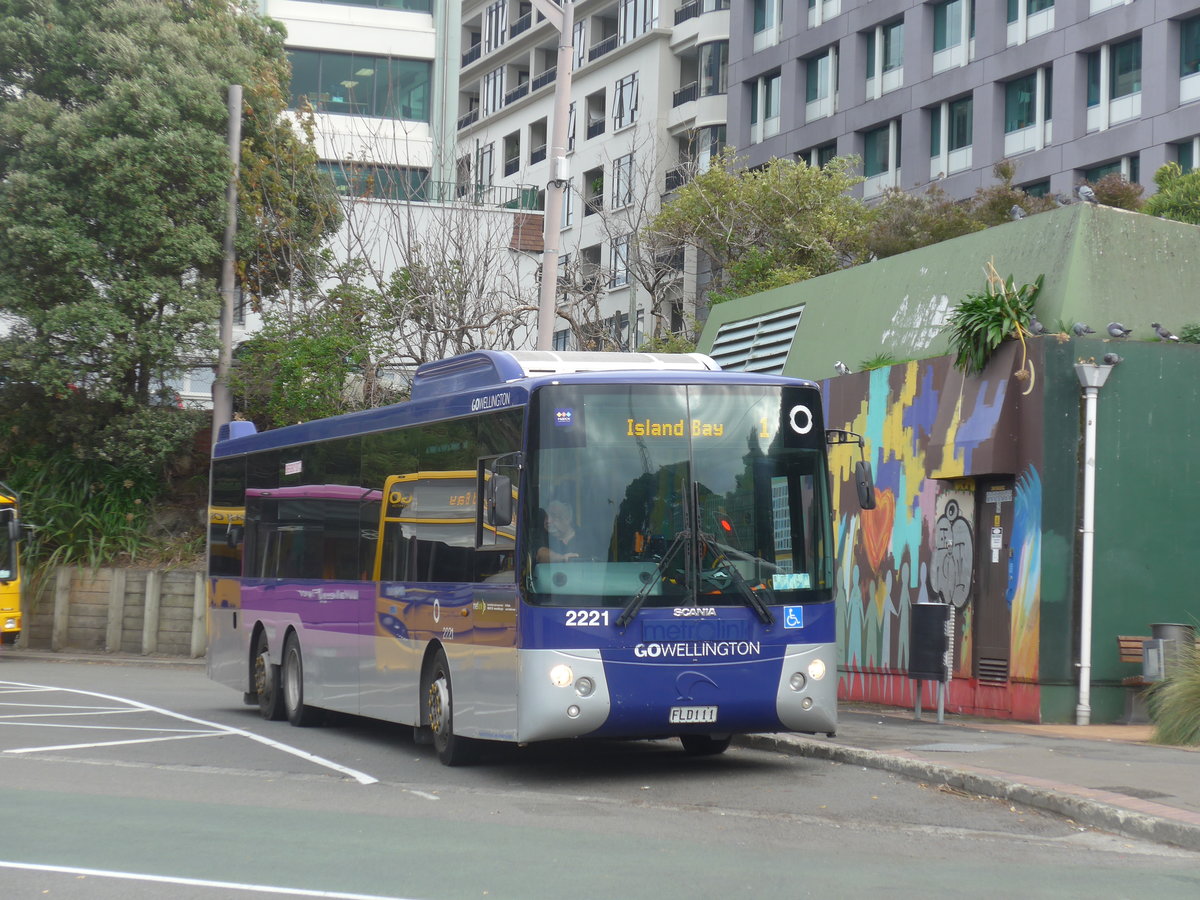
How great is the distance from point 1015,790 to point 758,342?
40.7ft

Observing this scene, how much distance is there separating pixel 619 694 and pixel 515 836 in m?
2.26

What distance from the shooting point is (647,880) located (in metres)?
7.75

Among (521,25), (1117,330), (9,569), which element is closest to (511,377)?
(1117,330)

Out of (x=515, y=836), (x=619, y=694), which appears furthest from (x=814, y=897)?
(x=619, y=694)

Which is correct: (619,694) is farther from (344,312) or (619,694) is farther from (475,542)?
(344,312)

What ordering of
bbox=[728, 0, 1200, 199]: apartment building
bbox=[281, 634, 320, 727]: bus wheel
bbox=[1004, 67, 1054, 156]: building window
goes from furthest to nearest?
bbox=[1004, 67, 1054, 156]: building window, bbox=[728, 0, 1200, 199]: apartment building, bbox=[281, 634, 320, 727]: bus wheel

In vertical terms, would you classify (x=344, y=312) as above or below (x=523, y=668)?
above

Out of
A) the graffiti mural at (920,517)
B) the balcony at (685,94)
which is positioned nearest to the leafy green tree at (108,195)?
the graffiti mural at (920,517)

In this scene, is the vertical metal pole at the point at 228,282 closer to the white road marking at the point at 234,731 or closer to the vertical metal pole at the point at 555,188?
the white road marking at the point at 234,731

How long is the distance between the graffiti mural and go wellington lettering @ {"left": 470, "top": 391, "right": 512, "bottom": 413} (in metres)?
6.02

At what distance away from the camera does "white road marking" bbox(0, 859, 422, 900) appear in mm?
7250

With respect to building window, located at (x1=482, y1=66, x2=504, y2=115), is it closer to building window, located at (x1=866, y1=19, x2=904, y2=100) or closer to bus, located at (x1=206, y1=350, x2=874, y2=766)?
building window, located at (x1=866, y1=19, x2=904, y2=100)

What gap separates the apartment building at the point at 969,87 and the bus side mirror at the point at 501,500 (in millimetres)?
32200

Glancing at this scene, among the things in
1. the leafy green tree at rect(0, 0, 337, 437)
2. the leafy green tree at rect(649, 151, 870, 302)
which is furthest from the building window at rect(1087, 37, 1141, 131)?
the leafy green tree at rect(0, 0, 337, 437)
